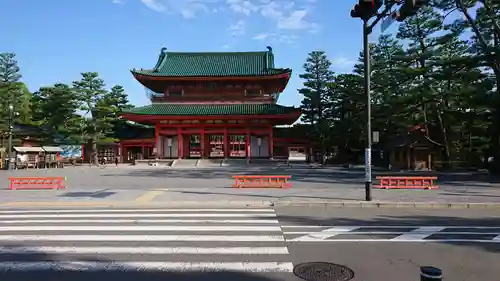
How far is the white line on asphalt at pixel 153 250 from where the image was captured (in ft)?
20.1

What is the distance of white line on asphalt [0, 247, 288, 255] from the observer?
6.13 metres

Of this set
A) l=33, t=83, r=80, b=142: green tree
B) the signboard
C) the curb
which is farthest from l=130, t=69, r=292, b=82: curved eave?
the curb

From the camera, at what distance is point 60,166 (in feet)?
128

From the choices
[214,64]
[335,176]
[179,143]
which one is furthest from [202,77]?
[335,176]

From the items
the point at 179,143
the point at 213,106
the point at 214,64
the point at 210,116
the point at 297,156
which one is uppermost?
the point at 214,64

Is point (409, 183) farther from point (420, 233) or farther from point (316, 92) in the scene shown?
point (316, 92)

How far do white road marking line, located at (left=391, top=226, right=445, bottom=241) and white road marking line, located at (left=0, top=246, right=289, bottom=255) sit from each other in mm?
2644

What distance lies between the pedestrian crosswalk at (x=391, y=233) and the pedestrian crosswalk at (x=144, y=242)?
0.54 m

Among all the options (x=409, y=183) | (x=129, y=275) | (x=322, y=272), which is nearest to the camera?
(x=129, y=275)

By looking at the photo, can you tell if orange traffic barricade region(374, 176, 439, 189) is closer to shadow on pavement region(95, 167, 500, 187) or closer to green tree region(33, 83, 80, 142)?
shadow on pavement region(95, 167, 500, 187)

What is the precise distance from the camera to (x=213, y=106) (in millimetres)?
38719

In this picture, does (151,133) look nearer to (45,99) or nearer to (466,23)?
(45,99)

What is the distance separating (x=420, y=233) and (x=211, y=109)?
3191cm

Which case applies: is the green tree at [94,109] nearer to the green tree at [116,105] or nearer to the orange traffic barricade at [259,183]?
the green tree at [116,105]
